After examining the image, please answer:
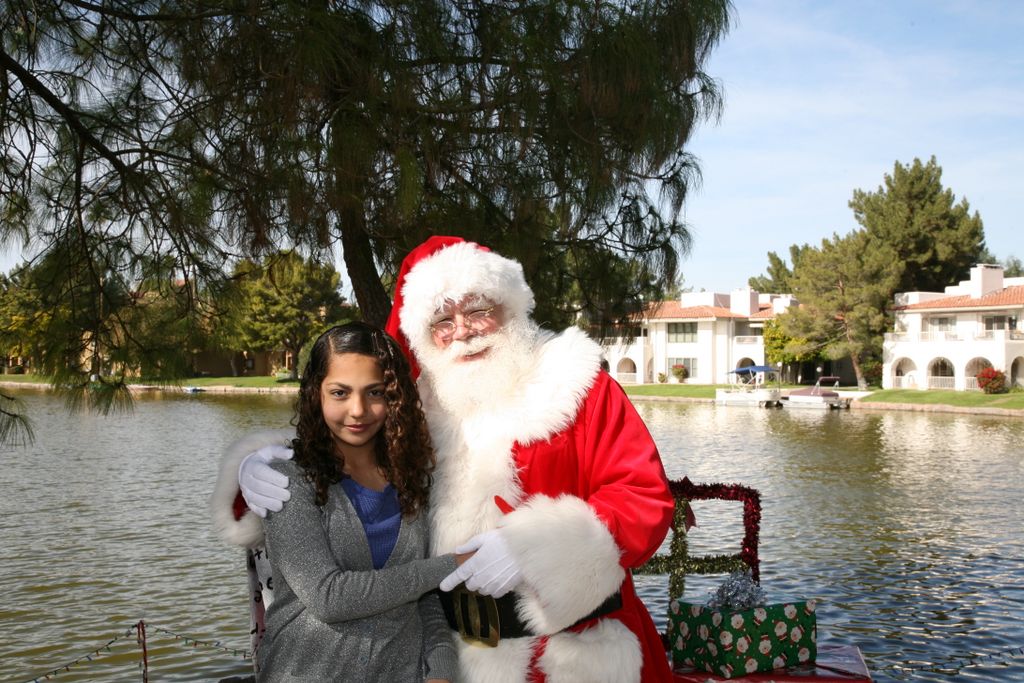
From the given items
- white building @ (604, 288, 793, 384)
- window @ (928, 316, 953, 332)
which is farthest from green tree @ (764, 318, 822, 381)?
window @ (928, 316, 953, 332)

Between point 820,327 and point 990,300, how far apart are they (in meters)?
5.71

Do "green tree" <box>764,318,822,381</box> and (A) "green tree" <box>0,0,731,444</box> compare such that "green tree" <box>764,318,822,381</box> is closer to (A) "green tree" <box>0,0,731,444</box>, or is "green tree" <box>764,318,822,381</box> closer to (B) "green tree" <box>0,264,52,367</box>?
(A) "green tree" <box>0,0,731,444</box>

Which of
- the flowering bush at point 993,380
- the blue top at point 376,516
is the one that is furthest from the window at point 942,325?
the blue top at point 376,516

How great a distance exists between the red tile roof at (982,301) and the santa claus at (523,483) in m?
34.7

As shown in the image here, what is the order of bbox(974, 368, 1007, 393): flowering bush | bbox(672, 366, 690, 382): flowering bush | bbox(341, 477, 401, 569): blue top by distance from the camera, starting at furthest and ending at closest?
bbox(672, 366, 690, 382): flowering bush → bbox(974, 368, 1007, 393): flowering bush → bbox(341, 477, 401, 569): blue top

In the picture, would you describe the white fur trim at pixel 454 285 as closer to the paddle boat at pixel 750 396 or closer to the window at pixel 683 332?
the paddle boat at pixel 750 396

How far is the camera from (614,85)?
397 centimetres

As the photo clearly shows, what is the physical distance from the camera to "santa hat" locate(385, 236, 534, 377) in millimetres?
2408

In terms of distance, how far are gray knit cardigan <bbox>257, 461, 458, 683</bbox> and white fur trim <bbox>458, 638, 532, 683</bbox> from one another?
0.18 m

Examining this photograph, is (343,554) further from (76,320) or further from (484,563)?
(76,320)

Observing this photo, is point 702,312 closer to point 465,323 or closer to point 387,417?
point 465,323

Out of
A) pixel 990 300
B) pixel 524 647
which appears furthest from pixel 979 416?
pixel 524 647

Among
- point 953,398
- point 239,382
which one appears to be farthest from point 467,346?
point 239,382

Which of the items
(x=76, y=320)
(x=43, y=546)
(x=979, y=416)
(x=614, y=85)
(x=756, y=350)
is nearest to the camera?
(x=614, y=85)
